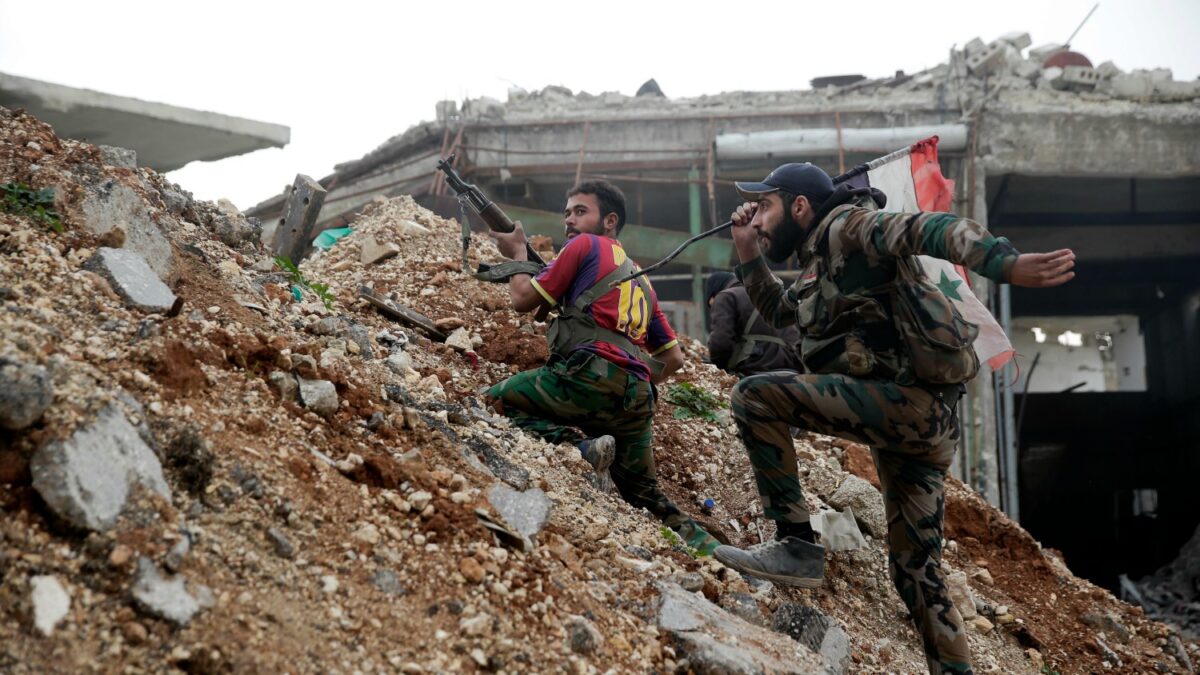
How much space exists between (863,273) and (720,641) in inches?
55.7

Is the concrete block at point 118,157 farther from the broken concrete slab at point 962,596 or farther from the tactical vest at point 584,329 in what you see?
the broken concrete slab at point 962,596

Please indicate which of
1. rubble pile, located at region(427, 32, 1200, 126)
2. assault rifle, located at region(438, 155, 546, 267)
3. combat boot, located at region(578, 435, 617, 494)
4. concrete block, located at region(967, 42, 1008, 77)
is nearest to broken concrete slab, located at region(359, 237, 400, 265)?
assault rifle, located at region(438, 155, 546, 267)

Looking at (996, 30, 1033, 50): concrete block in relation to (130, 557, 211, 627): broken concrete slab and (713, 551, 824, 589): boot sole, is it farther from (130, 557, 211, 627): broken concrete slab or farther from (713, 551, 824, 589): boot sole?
(130, 557, 211, 627): broken concrete slab

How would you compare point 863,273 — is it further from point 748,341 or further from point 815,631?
point 748,341

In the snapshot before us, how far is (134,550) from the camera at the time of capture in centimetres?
231

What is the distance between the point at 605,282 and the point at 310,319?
1370 millimetres

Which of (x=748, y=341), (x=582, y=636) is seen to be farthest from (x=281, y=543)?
(x=748, y=341)

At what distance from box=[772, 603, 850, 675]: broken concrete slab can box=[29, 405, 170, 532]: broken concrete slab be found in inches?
88.2

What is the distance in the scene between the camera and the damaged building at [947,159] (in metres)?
10.9

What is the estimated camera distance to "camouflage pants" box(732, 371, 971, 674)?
3.52 metres

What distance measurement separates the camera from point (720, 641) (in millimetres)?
3037

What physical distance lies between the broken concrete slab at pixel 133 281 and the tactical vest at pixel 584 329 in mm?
1675

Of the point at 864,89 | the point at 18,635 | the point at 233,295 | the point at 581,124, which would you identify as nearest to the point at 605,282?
the point at 233,295

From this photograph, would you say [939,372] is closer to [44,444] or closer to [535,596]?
[535,596]
